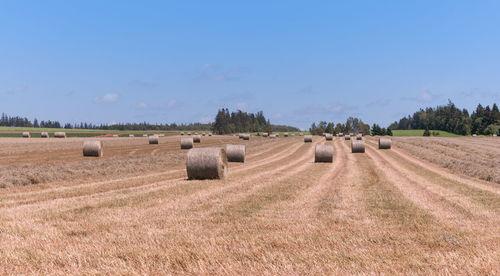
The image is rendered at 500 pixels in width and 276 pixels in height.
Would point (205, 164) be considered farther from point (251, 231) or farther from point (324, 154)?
point (324, 154)

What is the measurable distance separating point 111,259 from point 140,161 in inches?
942

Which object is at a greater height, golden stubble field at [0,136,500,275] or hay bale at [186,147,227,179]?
hay bale at [186,147,227,179]

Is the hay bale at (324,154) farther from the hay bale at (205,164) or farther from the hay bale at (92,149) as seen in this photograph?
the hay bale at (92,149)

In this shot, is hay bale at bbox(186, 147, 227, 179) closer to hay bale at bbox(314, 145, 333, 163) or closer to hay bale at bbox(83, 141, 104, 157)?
hay bale at bbox(314, 145, 333, 163)

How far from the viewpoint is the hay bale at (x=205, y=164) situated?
18719 mm

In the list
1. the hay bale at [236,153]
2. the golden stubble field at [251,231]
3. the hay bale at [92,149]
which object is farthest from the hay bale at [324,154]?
the hay bale at [92,149]

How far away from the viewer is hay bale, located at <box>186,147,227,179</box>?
1872 cm

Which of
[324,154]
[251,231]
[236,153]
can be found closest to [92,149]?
[236,153]

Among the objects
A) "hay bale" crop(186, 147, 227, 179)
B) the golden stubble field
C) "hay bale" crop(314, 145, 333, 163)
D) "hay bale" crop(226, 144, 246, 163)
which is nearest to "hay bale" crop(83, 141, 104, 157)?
"hay bale" crop(226, 144, 246, 163)

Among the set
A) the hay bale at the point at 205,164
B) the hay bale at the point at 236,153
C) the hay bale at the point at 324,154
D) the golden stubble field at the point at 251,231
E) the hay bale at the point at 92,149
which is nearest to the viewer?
the golden stubble field at the point at 251,231

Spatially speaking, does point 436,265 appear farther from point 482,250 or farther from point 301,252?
point 301,252

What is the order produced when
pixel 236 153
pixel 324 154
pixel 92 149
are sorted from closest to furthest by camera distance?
pixel 236 153 → pixel 324 154 → pixel 92 149

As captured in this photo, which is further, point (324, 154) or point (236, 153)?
point (324, 154)

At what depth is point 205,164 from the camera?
18.8m
